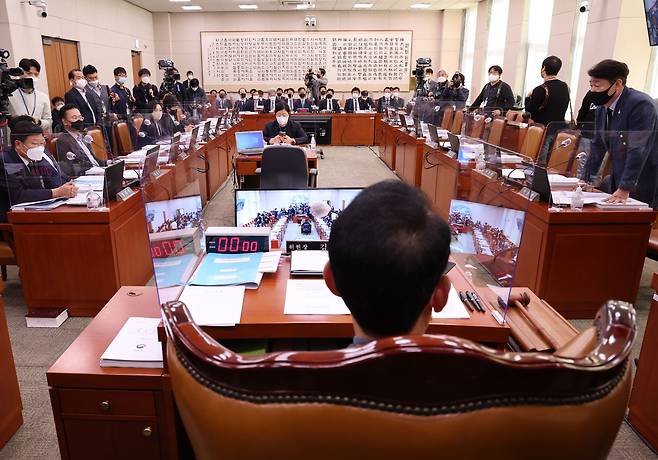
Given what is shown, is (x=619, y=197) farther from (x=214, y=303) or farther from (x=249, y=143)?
(x=249, y=143)

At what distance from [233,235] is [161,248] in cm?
24

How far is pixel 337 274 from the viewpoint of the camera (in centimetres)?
64

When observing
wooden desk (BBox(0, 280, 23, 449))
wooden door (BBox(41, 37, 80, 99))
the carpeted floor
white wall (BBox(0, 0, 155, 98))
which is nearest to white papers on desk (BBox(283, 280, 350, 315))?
the carpeted floor

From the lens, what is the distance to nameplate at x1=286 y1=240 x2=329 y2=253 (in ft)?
5.65

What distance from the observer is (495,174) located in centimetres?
289

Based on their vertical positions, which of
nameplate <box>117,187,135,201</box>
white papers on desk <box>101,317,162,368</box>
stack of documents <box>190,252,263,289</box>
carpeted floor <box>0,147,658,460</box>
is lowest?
carpeted floor <box>0,147,658,460</box>

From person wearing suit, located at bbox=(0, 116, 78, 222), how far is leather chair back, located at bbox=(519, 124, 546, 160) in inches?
145

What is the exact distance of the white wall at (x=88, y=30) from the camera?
6.61 meters

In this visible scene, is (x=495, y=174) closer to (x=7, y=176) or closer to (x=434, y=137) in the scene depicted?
(x=434, y=137)

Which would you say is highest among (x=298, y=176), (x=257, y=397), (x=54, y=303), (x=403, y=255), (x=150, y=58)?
(x=150, y=58)

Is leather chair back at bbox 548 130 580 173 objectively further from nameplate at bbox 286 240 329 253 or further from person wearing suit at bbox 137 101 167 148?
person wearing suit at bbox 137 101 167 148

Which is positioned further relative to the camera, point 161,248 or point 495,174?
point 495,174

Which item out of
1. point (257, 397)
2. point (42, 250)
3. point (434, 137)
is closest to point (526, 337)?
point (257, 397)

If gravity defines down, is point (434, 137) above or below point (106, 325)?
above
